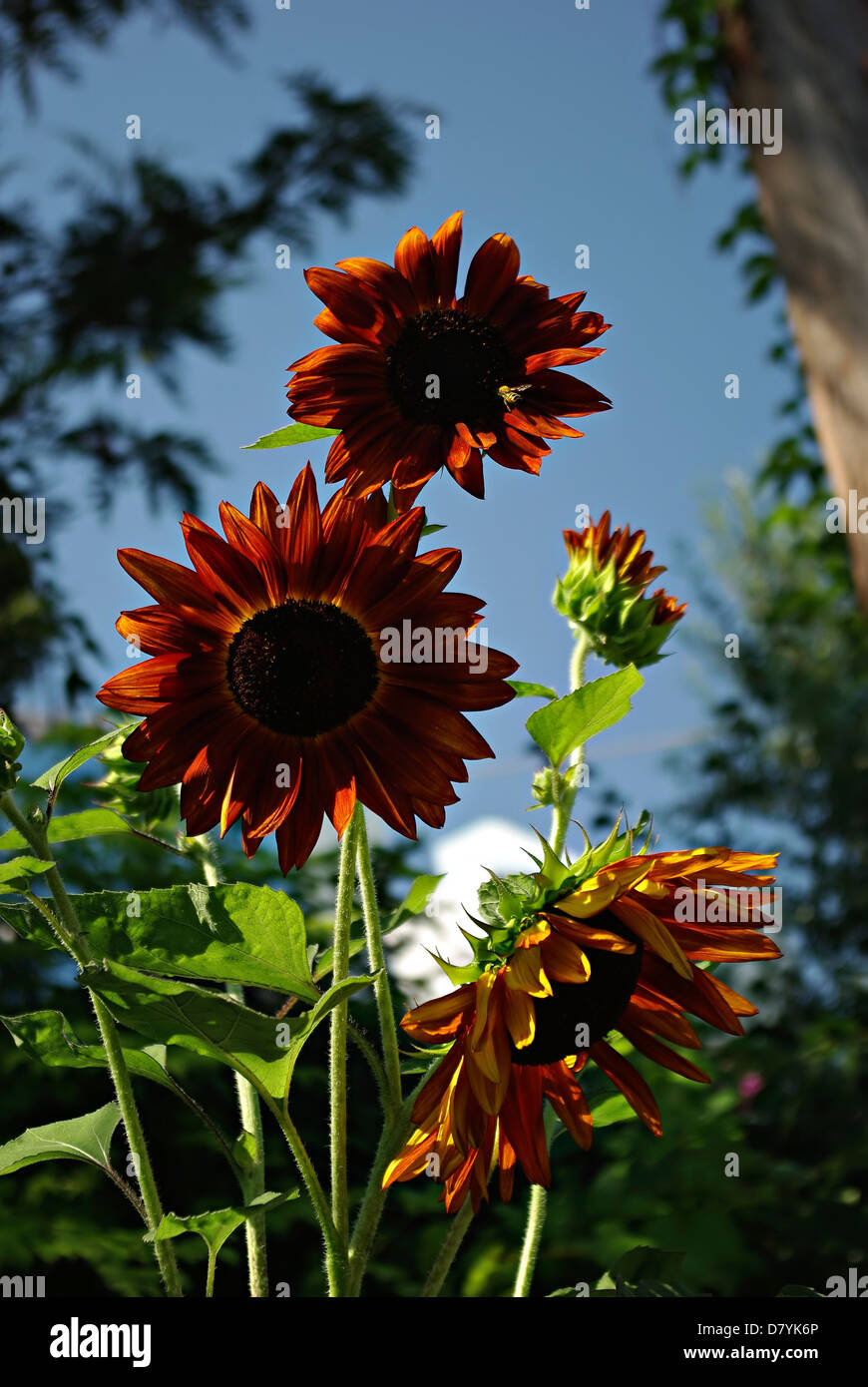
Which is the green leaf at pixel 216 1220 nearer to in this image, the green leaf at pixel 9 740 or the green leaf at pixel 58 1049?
the green leaf at pixel 58 1049

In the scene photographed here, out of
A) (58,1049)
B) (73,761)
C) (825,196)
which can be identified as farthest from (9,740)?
(825,196)

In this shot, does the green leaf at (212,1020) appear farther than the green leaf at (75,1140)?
No

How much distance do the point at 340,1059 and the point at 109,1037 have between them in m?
0.09

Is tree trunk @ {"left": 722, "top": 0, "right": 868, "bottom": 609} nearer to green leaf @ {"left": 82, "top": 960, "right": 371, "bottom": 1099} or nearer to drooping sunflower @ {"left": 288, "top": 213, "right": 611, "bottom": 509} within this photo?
drooping sunflower @ {"left": 288, "top": 213, "right": 611, "bottom": 509}

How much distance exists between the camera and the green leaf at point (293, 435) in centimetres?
48

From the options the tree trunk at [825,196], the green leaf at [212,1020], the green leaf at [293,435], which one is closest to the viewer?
the green leaf at [212,1020]

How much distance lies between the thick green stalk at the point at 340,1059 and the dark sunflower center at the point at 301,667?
0.05m

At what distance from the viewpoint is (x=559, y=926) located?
43 cm

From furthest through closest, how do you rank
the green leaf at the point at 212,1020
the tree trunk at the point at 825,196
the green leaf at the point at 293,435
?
the tree trunk at the point at 825,196
the green leaf at the point at 293,435
the green leaf at the point at 212,1020

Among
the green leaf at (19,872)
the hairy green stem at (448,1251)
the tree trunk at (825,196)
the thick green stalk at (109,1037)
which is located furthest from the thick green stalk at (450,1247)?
the tree trunk at (825,196)

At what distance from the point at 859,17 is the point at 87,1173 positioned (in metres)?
2.13

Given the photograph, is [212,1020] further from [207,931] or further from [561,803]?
[561,803]

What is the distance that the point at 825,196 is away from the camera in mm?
1806
